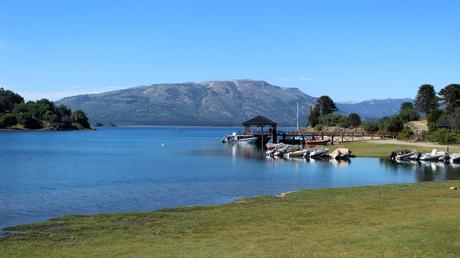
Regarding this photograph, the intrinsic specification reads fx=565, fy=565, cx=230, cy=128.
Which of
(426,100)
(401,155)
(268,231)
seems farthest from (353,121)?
(268,231)

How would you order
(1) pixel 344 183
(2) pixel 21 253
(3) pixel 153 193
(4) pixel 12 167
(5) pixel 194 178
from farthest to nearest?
1. (4) pixel 12 167
2. (5) pixel 194 178
3. (1) pixel 344 183
4. (3) pixel 153 193
5. (2) pixel 21 253

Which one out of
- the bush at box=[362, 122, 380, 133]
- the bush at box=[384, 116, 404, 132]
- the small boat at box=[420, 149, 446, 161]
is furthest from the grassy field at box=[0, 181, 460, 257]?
the bush at box=[362, 122, 380, 133]

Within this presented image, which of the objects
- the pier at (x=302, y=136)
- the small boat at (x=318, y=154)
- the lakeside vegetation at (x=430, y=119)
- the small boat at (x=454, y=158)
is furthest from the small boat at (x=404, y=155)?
the pier at (x=302, y=136)

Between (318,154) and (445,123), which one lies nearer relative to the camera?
(318,154)

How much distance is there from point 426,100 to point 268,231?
156 m

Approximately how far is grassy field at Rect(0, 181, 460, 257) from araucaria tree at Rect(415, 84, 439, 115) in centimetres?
14148

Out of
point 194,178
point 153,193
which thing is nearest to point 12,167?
point 194,178

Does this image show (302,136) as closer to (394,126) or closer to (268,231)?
(394,126)

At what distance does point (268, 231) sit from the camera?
23.1 meters

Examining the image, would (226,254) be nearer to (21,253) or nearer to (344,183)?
(21,253)

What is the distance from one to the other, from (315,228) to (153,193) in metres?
22.0

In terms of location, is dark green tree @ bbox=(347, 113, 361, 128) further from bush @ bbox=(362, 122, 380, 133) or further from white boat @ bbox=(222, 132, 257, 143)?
white boat @ bbox=(222, 132, 257, 143)

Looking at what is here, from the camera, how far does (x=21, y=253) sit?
20.4m

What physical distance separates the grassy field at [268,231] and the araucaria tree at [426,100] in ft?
464
